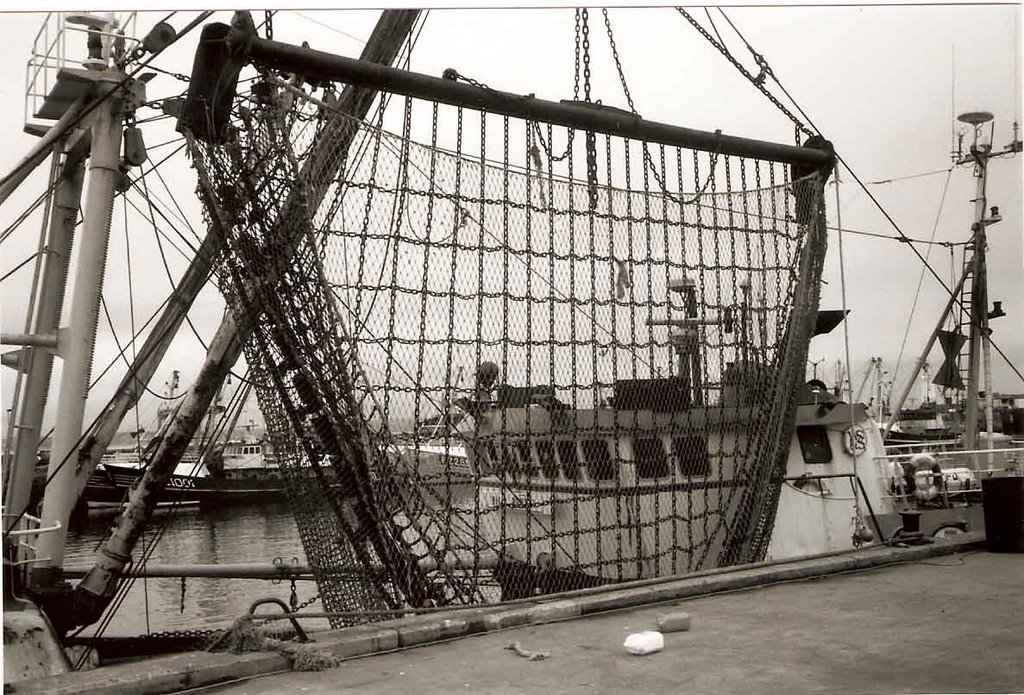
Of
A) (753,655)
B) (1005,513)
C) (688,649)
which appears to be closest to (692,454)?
(1005,513)

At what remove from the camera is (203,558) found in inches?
1065

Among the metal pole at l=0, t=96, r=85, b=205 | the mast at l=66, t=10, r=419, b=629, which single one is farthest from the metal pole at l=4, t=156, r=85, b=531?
the mast at l=66, t=10, r=419, b=629

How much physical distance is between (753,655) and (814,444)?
733 cm

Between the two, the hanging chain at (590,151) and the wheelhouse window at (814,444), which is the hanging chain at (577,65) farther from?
the wheelhouse window at (814,444)

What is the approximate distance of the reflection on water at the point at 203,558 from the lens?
1825 centimetres

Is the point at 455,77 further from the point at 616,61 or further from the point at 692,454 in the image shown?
the point at 692,454

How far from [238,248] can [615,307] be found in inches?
119

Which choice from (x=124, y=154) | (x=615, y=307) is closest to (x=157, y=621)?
(x=124, y=154)

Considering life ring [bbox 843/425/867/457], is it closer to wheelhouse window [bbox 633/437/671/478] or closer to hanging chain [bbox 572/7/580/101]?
wheelhouse window [bbox 633/437/671/478]

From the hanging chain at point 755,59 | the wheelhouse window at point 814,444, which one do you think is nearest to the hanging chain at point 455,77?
the hanging chain at point 755,59

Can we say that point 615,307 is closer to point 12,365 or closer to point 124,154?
point 124,154

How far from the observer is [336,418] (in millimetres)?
5660

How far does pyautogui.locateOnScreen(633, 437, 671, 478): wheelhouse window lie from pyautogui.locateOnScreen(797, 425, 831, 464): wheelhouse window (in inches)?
117

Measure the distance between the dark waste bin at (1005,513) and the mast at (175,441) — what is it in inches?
228
